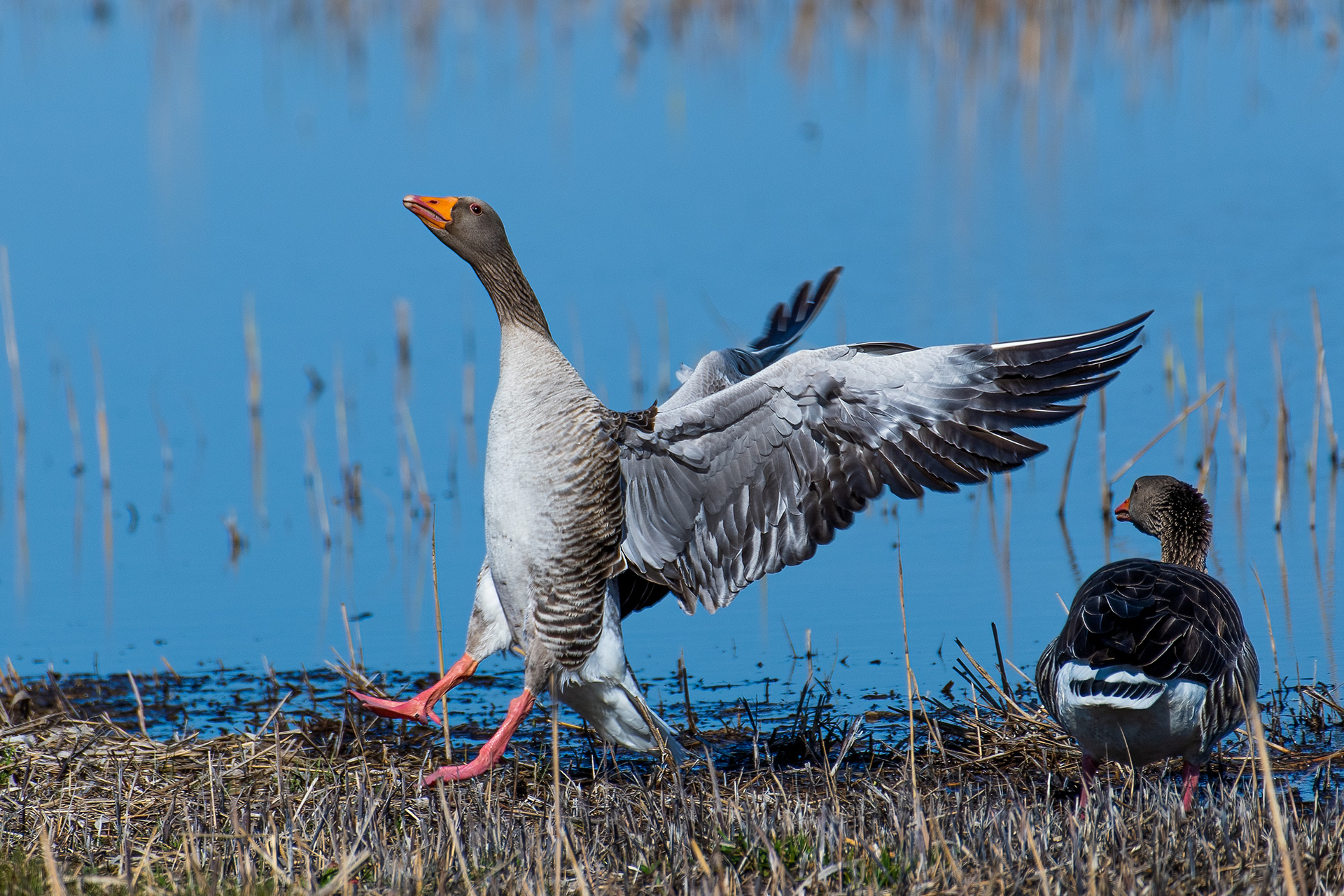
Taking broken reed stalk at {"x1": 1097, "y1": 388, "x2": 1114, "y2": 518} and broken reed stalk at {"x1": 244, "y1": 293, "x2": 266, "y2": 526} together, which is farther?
broken reed stalk at {"x1": 244, "y1": 293, "x2": 266, "y2": 526}

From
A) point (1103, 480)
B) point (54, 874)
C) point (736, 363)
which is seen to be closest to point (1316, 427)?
point (1103, 480)

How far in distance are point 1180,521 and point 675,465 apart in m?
1.96

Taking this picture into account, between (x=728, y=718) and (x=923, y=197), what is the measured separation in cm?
1009

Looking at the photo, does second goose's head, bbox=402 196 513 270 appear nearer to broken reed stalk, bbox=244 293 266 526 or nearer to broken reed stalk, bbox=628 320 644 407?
broken reed stalk, bbox=244 293 266 526

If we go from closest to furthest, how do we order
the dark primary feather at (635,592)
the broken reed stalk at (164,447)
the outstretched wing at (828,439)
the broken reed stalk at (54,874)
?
1. the broken reed stalk at (54,874)
2. the outstretched wing at (828,439)
3. the dark primary feather at (635,592)
4. the broken reed stalk at (164,447)

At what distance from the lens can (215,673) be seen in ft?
23.7

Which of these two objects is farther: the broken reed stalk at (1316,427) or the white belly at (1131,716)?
the broken reed stalk at (1316,427)

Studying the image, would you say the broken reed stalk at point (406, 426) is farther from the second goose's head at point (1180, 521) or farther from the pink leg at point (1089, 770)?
the pink leg at point (1089, 770)

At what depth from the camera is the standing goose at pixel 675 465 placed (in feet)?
17.9

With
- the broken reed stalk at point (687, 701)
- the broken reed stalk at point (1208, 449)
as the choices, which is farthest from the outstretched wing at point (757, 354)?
the broken reed stalk at point (1208, 449)

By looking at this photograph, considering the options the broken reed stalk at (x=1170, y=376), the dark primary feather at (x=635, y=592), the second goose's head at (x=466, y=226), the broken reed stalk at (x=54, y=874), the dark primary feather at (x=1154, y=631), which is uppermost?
the second goose's head at (x=466, y=226)

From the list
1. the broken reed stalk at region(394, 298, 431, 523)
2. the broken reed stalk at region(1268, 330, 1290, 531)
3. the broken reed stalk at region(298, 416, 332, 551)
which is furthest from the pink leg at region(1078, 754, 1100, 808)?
the broken reed stalk at region(298, 416, 332, 551)

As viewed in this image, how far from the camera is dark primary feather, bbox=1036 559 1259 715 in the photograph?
15.5ft

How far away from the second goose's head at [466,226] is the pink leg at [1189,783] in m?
3.18
